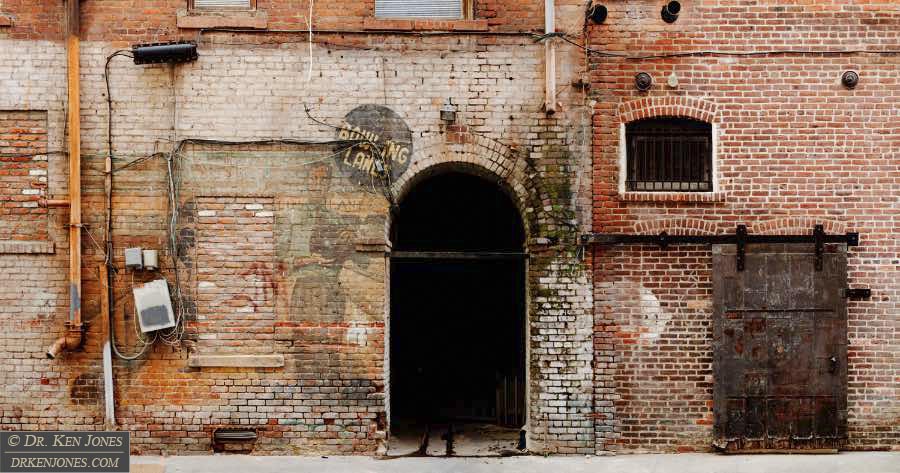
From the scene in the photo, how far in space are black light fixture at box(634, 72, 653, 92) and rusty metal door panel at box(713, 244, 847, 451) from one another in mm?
1912

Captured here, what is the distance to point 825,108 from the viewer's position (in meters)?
7.68

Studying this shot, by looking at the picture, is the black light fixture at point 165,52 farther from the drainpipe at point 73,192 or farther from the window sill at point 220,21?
the drainpipe at point 73,192

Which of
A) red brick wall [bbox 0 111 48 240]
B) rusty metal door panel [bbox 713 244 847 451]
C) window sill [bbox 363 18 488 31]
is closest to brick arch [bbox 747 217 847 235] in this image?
rusty metal door panel [bbox 713 244 847 451]

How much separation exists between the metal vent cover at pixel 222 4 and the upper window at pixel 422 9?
4.67ft

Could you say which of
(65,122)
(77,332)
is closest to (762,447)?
(77,332)

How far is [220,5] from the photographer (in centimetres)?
777

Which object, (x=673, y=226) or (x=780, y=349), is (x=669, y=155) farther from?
(x=780, y=349)

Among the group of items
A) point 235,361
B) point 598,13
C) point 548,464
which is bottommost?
point 548,464

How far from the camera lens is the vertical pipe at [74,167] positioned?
743cm

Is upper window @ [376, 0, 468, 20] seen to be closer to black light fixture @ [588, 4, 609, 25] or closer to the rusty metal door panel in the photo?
black light fixture @ [588, 4, 609, 25]

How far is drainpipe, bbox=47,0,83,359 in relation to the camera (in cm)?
742

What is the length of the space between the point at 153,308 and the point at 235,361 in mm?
1011

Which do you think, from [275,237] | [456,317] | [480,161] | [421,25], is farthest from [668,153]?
[275,237]

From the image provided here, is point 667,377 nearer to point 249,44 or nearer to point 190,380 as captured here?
point 190,380
